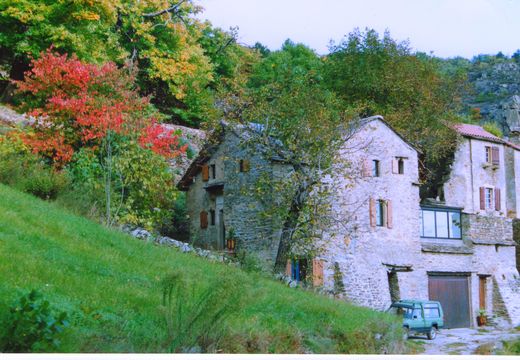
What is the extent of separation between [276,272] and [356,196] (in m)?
2.93

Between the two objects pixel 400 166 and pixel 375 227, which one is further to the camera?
pixel 400 166

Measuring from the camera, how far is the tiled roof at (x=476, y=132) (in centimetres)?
2096

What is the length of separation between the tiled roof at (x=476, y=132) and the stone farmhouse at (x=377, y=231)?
3380 mm

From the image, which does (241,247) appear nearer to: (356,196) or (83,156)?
(356,196)

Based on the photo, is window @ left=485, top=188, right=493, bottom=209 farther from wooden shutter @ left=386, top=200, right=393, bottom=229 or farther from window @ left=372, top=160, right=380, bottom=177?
window @ left=372, top=160, right=380, bottom=177

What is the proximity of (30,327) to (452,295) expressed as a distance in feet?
45.9

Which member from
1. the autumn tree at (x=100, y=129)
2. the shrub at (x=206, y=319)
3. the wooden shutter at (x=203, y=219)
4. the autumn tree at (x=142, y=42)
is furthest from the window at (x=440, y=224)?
the shrub at (x=206, y=319)

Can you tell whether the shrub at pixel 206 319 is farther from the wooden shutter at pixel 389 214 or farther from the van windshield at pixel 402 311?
the wooden shutter at pixel 389 214

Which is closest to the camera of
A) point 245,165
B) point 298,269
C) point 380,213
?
point 298,269

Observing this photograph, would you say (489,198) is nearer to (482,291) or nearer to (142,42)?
(482,291)

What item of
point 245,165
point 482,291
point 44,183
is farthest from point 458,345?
point 482,291

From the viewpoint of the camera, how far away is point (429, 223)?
17188 millimetres

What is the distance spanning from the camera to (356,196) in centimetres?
1464

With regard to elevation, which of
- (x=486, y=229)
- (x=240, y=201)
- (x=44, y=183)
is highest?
(x=44, y=183)
